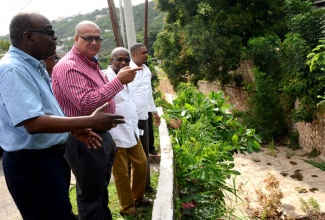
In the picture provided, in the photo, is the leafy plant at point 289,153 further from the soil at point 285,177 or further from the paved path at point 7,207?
the paved path at point 7,207

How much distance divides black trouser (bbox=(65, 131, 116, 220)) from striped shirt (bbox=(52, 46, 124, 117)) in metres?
0.24

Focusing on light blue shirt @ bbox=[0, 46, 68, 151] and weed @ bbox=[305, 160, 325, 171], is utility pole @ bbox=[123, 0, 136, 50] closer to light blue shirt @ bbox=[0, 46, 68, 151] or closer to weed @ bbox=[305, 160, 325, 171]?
weed @ bbox=[305, 160, 325, 171]

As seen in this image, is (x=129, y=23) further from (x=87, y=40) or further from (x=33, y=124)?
(x=33, y=124)

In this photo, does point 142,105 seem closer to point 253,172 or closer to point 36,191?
point 36,191

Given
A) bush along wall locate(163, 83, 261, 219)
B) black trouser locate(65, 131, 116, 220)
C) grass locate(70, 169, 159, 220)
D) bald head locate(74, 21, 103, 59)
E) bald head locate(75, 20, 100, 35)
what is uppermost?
bald head locate(75, 20, 100, 35)

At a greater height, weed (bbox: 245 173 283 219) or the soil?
weed (bbox: 245 173 283 219)

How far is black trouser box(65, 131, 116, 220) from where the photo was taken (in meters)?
2.09

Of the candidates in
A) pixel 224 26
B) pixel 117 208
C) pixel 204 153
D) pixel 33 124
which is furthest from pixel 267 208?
pixel 224 26

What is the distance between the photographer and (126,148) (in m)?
2.98

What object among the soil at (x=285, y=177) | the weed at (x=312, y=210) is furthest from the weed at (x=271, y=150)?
the weed at (x=312, y=210)

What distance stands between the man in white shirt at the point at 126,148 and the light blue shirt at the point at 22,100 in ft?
3.54

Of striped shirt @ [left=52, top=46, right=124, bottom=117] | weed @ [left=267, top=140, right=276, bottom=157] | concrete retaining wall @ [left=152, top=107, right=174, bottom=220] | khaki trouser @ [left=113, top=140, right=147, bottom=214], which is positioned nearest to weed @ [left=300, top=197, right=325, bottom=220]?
concrete retaining wall @ [left=152, top=107, right=174, bottom=220]

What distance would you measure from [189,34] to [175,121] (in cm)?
842

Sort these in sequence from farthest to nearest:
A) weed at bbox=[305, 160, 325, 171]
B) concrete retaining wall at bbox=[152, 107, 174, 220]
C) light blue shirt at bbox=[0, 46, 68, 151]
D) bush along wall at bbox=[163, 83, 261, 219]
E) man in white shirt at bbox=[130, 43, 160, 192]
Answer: weed at bbox=[305, 160, 325, 171] → man in white shirt at bbox=[130, 43, 160, 192] → bush along wall at bbox=[163, 83, 261, 219] → concrete retaining wall at bbox=[152, 107, 174, 220] → light blue shirt at bbox=[0, 46, 68, 151]
